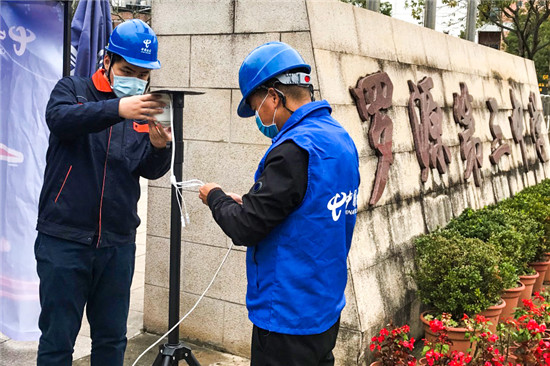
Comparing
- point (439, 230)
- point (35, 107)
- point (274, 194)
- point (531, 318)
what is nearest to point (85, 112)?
point (274, 194)

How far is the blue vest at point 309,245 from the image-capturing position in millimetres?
2471

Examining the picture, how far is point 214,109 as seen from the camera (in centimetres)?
489

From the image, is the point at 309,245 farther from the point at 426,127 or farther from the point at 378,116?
the point at 426,127

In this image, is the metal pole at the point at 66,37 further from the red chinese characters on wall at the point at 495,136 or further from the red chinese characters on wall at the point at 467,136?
the red chinese characters on wall at the point at 495,136

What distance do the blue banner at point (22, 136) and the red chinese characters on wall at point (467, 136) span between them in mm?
4520

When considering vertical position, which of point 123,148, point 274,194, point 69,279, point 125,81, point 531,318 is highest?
point 125,81

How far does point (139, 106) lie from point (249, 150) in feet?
6.38

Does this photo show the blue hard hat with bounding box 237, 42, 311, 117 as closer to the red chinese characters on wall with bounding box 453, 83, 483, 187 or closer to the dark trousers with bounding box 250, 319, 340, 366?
the dark trousers with bounding box 250, 319, 340, 366

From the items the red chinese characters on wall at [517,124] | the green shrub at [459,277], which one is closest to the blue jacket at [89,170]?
the green shrub at [459,277]

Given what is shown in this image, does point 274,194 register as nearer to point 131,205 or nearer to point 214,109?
point 131,205

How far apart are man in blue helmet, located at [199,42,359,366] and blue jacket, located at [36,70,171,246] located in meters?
0.82

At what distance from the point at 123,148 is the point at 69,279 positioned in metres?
0.74

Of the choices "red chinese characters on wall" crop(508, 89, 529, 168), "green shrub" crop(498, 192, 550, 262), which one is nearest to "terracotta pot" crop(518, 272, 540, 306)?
"green shrub" crop(498, 192, 550, 262)

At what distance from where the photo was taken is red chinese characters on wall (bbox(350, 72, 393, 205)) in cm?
493
